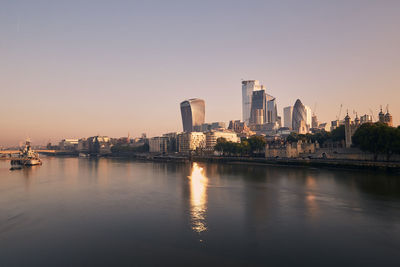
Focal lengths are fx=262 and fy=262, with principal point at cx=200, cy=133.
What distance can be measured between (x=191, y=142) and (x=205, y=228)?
519ft

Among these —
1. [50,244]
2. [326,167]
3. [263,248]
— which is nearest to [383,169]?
[326,167]

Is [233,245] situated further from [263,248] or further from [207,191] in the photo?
[207,191]

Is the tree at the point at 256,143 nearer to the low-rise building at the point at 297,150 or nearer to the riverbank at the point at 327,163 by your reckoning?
the low-rise building at the point at 297,150

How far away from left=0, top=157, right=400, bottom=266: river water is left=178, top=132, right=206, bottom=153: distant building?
5442 inches

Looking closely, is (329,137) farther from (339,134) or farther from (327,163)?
(327,163)

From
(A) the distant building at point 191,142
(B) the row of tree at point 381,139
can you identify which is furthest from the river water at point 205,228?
(A) the distant building at point 191,142

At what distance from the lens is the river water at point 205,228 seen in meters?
20.4

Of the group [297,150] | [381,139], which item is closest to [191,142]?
[297,150]

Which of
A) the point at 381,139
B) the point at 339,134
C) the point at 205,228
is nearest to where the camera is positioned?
the point at 205,228

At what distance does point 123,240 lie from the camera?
79.6 ft

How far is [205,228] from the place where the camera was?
26.8 metres

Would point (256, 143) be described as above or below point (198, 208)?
above

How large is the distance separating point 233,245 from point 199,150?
147979 mm

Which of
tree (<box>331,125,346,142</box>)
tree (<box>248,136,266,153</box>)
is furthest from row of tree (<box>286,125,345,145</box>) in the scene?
tree (<box>248,136,266,153</box>)
